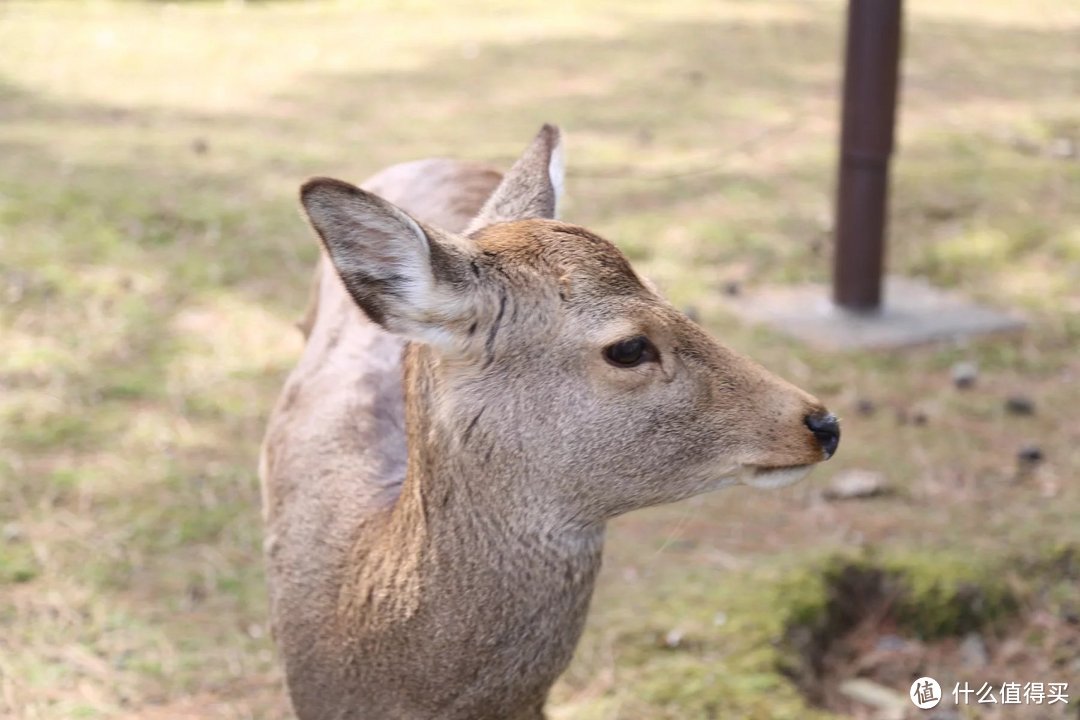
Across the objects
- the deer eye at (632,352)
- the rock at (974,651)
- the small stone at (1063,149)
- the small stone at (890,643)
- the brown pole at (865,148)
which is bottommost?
the small stone at (890,643)

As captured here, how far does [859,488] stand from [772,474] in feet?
7.26

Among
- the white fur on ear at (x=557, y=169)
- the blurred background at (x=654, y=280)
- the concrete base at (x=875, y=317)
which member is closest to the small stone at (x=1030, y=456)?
the blurred background at (x=654, y=280)

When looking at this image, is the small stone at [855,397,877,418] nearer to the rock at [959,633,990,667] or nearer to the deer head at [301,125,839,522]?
the rock at [959,633,990,667]

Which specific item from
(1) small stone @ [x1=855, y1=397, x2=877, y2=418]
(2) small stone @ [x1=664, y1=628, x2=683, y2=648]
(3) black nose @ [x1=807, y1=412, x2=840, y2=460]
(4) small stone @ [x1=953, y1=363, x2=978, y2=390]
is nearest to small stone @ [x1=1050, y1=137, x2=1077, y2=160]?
(4) small stone @ [x1=953, y1=363, x2=978, y2=390]

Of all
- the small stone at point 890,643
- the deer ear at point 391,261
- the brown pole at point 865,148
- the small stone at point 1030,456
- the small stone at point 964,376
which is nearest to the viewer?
the deer ear at point 391,261

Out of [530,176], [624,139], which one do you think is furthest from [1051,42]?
[530,176]

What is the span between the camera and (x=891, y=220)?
287 inches

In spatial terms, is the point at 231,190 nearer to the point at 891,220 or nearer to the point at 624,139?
the point at 624,139

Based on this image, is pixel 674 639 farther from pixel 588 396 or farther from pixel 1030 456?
pixel 1030 456

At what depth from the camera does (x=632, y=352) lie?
262 centimetres

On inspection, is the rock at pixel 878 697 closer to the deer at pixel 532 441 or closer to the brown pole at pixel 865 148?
the deer at pixel 532 441

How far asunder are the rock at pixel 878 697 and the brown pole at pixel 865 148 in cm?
260

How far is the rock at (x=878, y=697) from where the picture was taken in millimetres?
3801

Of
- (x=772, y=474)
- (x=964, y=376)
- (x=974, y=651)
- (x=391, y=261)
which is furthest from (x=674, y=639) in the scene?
(x=964, y=376)
